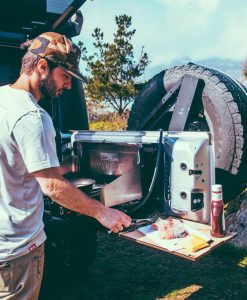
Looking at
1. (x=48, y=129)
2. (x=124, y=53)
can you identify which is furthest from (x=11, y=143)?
(x=124, y=53)

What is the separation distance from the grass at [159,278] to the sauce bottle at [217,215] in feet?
4.17

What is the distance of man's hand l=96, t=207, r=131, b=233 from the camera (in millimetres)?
2072

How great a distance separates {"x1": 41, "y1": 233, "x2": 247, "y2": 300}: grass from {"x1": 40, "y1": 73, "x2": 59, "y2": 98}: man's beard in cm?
223

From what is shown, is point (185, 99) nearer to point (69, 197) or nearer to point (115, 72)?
point (69, 197)

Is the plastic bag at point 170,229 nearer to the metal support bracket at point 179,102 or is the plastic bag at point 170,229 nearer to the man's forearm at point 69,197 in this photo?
the man's forearm at point 69,197

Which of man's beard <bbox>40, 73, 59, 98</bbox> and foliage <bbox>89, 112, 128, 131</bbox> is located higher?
man's beard <bbox>40, 73, 59, 98</bbox>

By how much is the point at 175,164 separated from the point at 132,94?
1363 cm

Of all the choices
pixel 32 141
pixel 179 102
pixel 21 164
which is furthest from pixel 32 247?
pixel 179 102

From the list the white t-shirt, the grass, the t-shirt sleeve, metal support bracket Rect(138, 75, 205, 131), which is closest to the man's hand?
the white t-shirt

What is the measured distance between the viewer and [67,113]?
13.4ft

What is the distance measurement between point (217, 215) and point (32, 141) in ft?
4.20

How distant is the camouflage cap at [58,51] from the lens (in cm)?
200

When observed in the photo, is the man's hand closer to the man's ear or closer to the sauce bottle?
the sauce bottle

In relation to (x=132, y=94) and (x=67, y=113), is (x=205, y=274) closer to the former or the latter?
(x=67, y=113)
